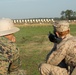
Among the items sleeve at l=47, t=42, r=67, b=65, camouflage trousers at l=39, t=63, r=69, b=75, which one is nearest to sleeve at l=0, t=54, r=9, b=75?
sleeve at l=47, t=42, r=67, b=65

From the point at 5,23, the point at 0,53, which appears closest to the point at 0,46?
the point at 0,53

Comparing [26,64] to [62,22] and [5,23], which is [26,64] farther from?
[5,23]

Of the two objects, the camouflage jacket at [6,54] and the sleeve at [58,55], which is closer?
the camouflage jacket at [6,54]

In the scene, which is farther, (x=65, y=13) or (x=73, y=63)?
(x=65, y=13)

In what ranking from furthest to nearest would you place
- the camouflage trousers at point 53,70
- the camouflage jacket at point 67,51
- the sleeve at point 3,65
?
the camouflage trousers at point 53,70
the camouflage jacket at point 67,51
the sleeve at point 3,65

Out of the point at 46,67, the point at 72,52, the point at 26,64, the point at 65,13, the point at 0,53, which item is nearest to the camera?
the point at 0,53

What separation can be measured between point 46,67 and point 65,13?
8239 cm

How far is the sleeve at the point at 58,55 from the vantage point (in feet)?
16.6

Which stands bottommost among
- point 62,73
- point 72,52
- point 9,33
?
point 62,73

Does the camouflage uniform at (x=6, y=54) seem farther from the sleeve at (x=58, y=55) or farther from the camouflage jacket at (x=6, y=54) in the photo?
the sleeve at (x=58, y=55)

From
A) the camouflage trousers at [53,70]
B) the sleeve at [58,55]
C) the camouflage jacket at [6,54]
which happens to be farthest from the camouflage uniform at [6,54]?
the camouflage trousers at [53,70]

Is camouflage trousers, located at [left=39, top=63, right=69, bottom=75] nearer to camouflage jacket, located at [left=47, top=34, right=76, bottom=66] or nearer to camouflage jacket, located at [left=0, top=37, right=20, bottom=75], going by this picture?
camouflage jacket, located at [left=47, top=34, right=76, bottom=66]

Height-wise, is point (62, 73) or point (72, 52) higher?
point (72, 52)

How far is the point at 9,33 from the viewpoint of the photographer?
450 centimetres
